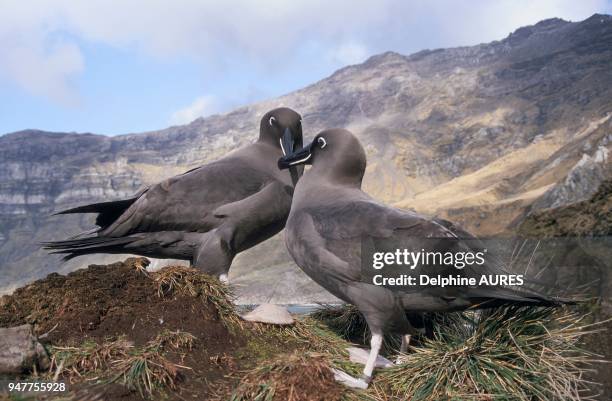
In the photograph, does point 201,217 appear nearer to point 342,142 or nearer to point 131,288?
point 131,288

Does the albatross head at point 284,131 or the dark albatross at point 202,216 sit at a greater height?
the albatross head at point 284,131

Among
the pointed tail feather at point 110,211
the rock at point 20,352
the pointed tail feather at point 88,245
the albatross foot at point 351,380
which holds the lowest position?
the albatross foot at point 351,380

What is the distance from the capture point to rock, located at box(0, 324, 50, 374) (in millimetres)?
5496

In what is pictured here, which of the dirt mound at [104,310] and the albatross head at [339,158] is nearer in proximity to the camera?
the dirt mound at [104,310]

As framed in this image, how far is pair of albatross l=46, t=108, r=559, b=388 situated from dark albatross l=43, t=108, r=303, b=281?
14 mm

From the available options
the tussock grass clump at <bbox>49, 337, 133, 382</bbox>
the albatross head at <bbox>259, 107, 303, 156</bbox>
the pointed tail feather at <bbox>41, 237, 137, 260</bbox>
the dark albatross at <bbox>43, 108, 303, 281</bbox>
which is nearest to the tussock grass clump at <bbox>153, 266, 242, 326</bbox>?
the dark albatross at <bbox>43, 108, 303, 281</bbox>

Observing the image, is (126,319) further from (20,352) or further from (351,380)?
(351,380)

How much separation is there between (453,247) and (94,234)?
561 cm

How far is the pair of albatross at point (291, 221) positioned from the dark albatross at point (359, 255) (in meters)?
0.01

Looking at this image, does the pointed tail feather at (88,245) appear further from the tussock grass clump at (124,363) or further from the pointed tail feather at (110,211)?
the tussock grass clump at (124,363)

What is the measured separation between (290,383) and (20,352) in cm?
256

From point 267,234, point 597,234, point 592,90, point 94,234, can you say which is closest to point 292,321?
point 267,234

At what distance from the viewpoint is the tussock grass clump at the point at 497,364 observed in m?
5.71

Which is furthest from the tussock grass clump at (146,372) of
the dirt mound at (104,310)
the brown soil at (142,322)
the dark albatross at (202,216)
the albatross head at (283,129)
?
the albatross head at (283,129)
